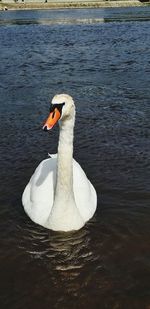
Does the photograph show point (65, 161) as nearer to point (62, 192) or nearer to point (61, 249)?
point (62, 192)

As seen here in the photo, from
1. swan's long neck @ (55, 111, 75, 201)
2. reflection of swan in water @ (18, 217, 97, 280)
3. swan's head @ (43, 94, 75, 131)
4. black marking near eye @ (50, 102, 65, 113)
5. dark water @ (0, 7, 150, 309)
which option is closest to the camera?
swan's head @ (43, 94, 75, 131)

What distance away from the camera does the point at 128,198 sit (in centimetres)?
1044

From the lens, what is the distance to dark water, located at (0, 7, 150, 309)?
7.66 meters

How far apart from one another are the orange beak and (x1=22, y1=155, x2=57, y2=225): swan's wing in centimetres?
216

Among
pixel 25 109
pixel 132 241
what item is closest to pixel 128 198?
pixel 132 241

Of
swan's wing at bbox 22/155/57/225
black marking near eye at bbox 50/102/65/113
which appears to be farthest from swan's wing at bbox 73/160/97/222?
black marking near eye at bbox 50/102/65/113

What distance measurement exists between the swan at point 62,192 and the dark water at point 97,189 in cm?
29

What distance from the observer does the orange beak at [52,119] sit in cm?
691

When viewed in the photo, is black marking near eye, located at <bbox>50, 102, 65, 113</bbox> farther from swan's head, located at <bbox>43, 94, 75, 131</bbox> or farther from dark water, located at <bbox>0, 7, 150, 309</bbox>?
dark water, located at <bbox>0, 7, 150, 309</bbox>

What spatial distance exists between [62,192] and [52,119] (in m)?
1.72

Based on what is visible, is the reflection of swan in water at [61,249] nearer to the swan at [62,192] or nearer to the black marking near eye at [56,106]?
the swan at [62,192]

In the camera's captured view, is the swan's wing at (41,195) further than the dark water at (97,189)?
Yes

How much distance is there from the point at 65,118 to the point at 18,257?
104 inches

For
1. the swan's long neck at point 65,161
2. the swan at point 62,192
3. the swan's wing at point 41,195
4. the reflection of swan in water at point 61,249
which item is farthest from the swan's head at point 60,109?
the reflection of swan in water at point 61,249
